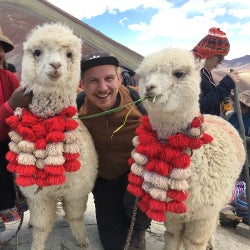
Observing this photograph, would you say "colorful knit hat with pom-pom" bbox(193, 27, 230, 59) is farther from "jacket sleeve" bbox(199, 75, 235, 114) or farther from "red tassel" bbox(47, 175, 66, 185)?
"red tassel" bbox(47, 175, 66, 185)

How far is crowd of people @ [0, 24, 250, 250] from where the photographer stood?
7.43ft

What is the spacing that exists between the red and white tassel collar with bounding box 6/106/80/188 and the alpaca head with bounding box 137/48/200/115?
54 centimetres

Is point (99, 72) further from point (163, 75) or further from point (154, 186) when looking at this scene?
point (154, 186)

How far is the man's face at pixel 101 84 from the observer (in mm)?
2256

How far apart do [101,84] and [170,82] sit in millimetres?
681

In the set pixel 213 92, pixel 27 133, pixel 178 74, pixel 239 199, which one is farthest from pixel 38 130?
pixel 239 199

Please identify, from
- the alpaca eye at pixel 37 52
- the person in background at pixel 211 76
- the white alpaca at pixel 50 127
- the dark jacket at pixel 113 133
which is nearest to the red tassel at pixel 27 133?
the white alpaca at pixel 50 127

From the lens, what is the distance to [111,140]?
7.86 feet

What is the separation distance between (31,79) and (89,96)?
46cm

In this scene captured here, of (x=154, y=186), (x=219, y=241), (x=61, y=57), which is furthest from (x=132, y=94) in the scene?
(x=219, y=241)

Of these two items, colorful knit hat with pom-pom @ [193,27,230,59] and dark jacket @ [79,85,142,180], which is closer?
dark jacket @ [79,85,142,180]

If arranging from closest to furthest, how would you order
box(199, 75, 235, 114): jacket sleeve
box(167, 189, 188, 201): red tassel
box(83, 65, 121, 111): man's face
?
1. box(167, 189, 188, 201): red tassel
2. box(83, 65, 121, 111): man's face
3. box(199, 75, 235, 114): jacket sleeve

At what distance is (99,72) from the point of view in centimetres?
226

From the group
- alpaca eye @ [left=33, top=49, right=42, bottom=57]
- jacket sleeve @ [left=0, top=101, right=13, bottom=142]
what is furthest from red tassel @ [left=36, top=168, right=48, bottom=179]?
alpaca eye @ [left=33, top=49, right=42, bottom=57]
